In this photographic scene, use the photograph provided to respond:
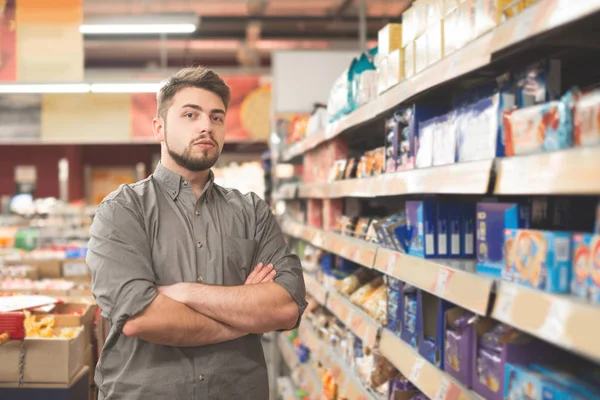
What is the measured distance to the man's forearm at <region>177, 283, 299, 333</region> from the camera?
219 cm

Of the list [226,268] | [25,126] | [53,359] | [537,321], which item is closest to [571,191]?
[537,321]

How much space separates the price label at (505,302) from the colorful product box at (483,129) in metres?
0.36

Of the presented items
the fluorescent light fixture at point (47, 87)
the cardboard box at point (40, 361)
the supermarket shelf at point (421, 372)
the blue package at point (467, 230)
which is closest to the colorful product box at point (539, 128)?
the blue package at point (467, 230)

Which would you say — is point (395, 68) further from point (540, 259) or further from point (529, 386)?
point (529, 386)

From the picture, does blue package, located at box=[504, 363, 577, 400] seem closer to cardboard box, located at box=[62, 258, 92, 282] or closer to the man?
the man

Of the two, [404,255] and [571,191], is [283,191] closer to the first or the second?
[404,255]

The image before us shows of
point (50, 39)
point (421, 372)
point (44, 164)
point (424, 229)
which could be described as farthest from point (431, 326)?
point (44, 164)

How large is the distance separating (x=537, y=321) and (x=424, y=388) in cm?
89

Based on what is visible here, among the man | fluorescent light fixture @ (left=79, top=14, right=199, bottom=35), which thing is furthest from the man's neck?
fluorescent light fixture @ (left=79, top=14, right=199, bottom=35)

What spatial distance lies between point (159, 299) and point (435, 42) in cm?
120

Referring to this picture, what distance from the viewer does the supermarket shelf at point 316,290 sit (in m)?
4.35

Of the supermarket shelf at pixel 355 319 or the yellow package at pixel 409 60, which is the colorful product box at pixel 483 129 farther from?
the supermarket shelf at pixel 355 319

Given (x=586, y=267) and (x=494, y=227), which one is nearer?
(x=586, y=267)

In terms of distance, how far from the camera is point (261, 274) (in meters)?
2.41
